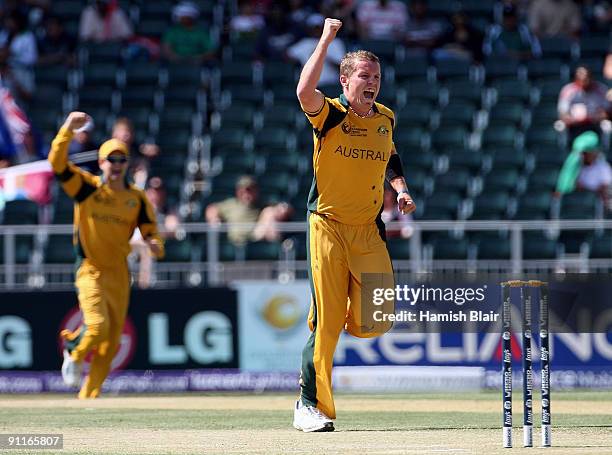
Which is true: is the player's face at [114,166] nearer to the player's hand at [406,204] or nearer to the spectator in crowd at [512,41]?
the player's hand at [406,204]

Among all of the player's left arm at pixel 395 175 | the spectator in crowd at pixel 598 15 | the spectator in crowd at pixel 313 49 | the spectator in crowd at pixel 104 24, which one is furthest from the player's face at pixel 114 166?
the spectator in crowd at pixel 598 15

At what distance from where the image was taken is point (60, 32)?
76.3 feet

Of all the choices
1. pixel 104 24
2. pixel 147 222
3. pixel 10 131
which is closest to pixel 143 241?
pixel 147 222

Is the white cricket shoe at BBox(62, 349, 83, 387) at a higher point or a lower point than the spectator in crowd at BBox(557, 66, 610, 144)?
lower

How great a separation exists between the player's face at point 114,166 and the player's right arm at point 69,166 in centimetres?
18

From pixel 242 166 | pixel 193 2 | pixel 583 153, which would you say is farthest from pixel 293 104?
pixel 583 153

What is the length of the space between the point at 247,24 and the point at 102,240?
890cm

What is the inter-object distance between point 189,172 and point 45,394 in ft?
15.5

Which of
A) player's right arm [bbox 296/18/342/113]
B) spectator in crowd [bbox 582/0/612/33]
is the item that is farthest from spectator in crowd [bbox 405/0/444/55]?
player's right arm [bbox 296/18/342/113]

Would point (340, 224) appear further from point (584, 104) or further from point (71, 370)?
point (584, 104)

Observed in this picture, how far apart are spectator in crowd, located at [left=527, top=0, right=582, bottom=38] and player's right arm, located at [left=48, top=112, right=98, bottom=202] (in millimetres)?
10291

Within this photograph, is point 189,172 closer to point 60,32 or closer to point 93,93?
point 93,93

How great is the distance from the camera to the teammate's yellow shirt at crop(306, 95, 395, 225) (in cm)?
993

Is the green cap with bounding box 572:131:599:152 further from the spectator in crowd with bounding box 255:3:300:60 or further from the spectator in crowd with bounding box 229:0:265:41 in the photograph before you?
the spectator in crowd with bounding box 229:0:265:41
